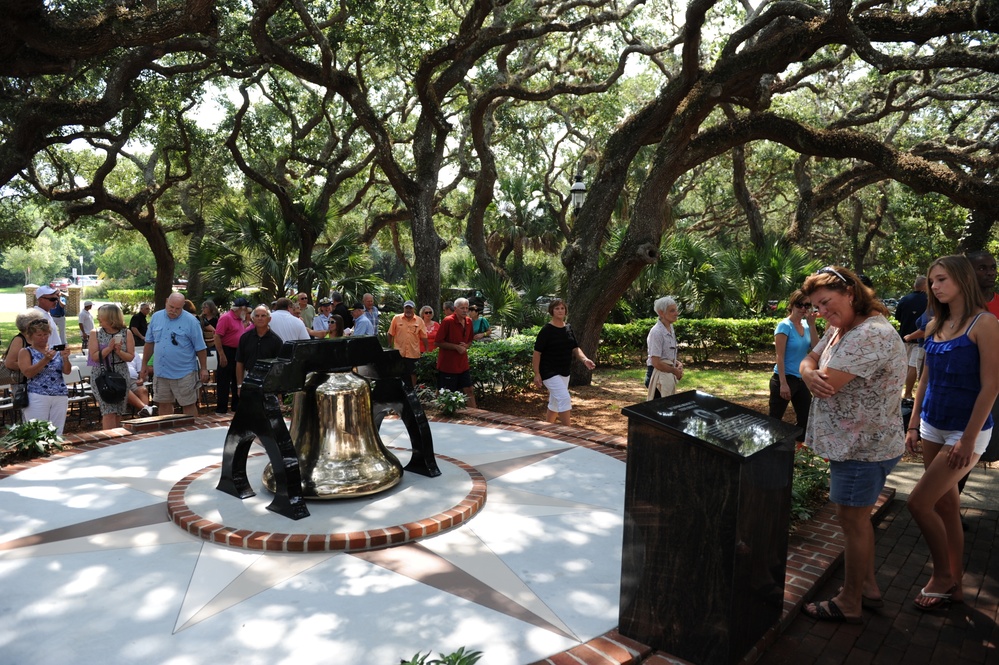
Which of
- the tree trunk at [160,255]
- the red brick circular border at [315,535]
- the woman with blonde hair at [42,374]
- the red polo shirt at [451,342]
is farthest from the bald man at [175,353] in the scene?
the tree trunk at [160,255]

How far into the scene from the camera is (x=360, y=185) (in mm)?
26422

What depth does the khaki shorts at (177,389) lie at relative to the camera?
300 inches

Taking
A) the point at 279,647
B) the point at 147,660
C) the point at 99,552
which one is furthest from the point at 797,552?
the point at 99,552

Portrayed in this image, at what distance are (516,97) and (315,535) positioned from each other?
10.9m

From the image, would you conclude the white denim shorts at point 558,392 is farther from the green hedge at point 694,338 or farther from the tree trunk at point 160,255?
the tree trunk at point 160,255

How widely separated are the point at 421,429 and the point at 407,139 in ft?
52.6

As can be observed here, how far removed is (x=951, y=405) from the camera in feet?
12.6

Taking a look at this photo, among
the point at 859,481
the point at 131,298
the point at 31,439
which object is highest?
the point at 131,298

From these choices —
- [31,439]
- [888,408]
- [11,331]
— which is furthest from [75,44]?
[11,331]

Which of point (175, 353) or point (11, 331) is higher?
point (175, 353)

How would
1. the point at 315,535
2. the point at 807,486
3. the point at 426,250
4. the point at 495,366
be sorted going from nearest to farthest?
1. the point at 315,535
2. the point at 807,486
3. the point at 495,366
4. the point at 426,250

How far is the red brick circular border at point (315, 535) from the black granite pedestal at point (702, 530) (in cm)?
156

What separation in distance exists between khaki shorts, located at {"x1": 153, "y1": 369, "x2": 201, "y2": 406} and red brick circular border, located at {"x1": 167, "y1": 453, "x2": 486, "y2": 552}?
3.16 metres

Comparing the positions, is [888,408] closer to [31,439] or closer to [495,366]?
[31,439]
